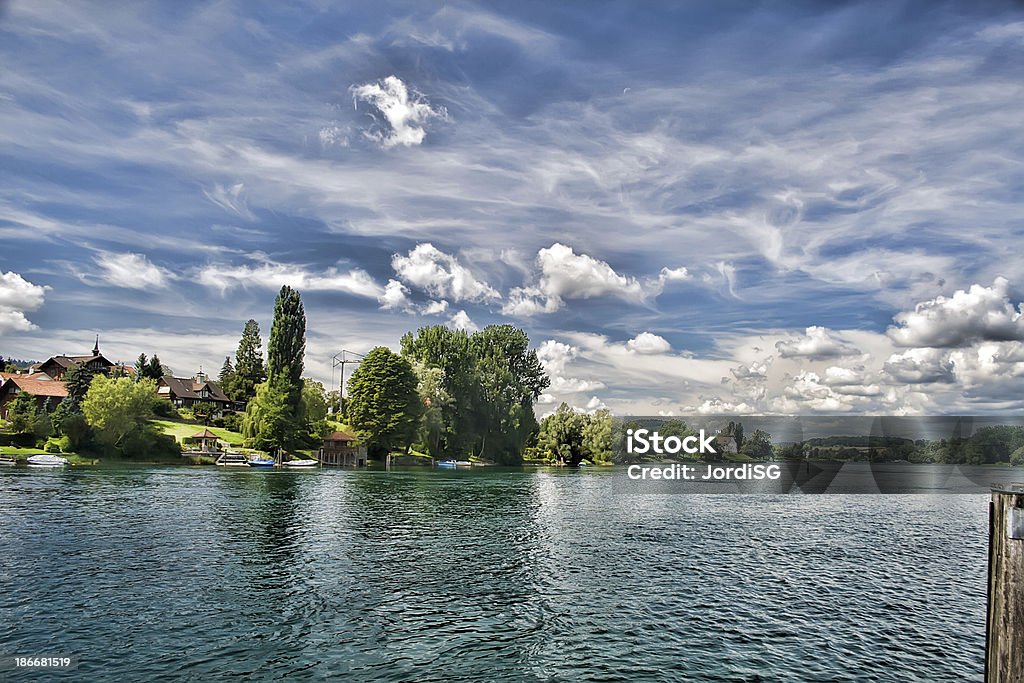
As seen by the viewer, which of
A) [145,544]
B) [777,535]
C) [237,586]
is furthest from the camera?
[777,535]

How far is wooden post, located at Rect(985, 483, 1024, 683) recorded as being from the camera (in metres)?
6.11

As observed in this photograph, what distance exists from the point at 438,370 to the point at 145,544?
81.7 m

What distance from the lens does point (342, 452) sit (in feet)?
360

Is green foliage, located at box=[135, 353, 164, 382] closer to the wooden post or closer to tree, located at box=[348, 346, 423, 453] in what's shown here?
tree, located at box=[348, 346, 423, 453]

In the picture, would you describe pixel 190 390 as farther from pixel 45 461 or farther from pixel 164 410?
pixel 45 461

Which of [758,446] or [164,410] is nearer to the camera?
[758,446]

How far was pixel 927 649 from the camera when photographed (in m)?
19.1

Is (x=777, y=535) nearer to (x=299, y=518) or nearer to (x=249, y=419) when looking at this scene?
(x=299, y=518)

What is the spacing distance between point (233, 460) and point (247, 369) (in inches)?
2297

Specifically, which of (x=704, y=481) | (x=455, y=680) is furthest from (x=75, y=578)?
(x=704, y=481)

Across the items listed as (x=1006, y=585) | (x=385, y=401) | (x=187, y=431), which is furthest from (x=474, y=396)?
(x=1006, y=585)

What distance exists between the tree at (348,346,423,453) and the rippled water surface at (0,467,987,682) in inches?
2258

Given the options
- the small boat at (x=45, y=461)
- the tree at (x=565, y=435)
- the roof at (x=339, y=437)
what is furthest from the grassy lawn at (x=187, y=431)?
the tree at (x=565, y=435)

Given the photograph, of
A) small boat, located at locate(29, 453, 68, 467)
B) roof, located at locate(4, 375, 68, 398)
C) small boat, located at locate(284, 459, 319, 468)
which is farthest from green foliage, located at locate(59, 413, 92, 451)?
small boat, located at locate(284, 459, 319, 468)
